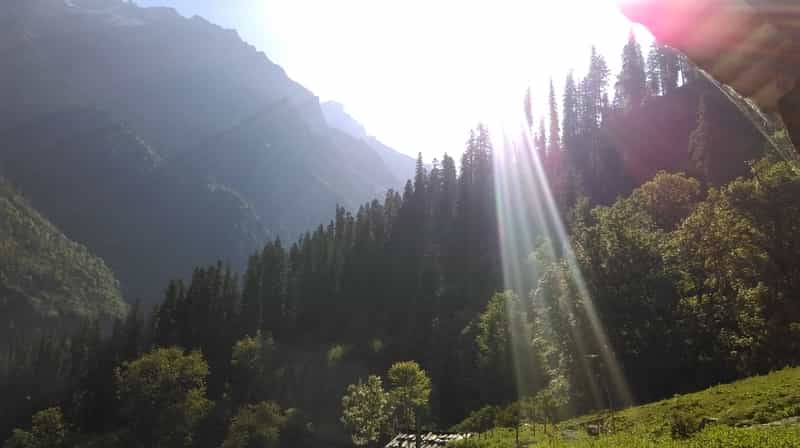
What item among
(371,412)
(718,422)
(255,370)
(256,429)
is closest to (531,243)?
(371,412)

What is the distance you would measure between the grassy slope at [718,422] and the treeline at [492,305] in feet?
29.8

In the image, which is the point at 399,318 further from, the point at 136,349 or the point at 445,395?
the point at 136,349

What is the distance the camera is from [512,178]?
127m

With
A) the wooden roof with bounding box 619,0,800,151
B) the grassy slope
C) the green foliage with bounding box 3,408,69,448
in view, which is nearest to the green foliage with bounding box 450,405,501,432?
the grassy slope

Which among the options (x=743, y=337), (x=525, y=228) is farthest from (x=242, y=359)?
(x=743, y=337)

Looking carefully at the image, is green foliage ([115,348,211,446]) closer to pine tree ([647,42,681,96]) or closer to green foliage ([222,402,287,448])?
green foliage ([222,402,287,448])

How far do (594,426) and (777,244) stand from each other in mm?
19442

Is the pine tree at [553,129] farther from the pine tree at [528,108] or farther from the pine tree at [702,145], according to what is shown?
the pine tree at [702,145]

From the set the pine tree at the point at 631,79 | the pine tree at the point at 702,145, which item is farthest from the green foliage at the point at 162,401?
the pine tree at the point at 631,79

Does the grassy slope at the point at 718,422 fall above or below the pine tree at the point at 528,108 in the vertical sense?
below

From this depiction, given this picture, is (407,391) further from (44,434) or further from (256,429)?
(44,434)

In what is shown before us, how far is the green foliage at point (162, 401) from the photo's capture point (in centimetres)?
7906

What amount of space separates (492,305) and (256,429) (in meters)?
39.1

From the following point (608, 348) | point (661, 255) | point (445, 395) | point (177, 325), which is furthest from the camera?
point (177, 325)
